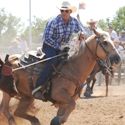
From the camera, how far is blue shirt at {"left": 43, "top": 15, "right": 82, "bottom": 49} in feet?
27.9

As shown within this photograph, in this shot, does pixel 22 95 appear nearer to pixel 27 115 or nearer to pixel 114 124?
pixel 27 115

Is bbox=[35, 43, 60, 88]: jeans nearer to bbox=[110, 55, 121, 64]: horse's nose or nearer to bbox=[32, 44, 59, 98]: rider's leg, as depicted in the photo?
bbox=[32, 44, 59, 98]: rider's leg

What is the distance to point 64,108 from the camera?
812cm

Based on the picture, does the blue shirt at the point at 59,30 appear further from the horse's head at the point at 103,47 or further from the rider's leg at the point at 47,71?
the horse's head at the point at 103,47

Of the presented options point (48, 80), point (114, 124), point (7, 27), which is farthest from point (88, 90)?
point (7, 27)

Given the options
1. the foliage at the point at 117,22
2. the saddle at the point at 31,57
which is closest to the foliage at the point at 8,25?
the foliage at the point at 117,22

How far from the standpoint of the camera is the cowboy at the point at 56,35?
8445 millimetres

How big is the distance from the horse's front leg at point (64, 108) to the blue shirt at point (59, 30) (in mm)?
925

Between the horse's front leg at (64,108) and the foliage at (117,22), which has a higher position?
the horse's front leg at (64,108)

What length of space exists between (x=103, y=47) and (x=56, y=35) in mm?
900

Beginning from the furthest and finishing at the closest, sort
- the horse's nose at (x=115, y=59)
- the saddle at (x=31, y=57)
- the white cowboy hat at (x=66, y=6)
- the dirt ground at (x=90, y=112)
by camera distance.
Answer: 1. the dirt ground at (x=90, y=112)
2. the saddle at (x=31, y=57)
3. the white cowboy hat at (x=66, y=6)
4. the horse's nose at (x=115, y=59)

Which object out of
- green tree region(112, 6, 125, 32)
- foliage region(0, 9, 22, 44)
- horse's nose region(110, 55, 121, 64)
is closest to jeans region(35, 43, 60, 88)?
horse's nose region(110, 55, 121, 64)

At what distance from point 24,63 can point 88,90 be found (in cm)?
528

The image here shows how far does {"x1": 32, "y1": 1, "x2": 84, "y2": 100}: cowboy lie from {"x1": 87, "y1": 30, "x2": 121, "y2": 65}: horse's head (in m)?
0.27
